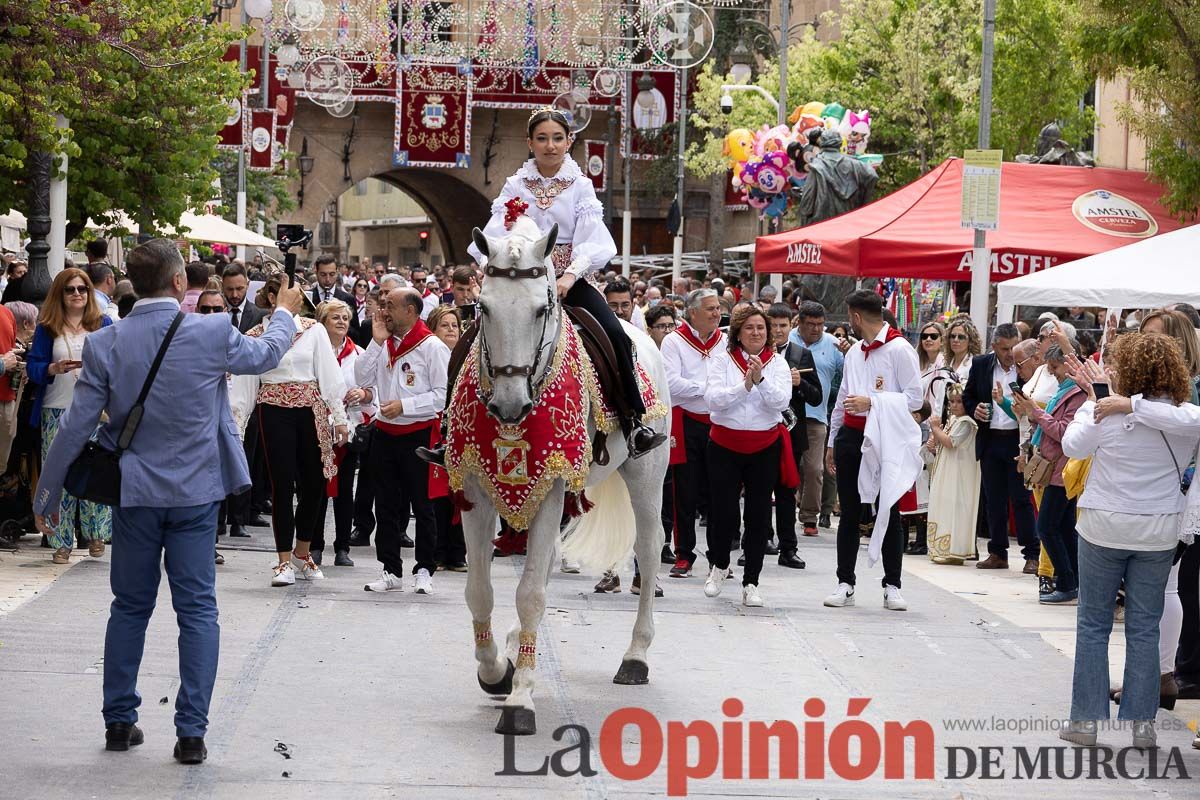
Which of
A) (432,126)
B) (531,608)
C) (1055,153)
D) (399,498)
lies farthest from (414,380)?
(432,126)

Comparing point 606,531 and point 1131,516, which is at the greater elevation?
point 1131,516

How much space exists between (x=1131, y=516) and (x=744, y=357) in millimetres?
4780

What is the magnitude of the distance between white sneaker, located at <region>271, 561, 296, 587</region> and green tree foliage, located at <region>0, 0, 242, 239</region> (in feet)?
13.6

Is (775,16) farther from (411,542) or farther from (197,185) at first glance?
(411,542)

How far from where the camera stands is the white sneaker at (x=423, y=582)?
11250 millimetres

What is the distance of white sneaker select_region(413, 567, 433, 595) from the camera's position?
1125 centimetres

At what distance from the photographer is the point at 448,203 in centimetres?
5844

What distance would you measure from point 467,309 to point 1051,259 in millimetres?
8112

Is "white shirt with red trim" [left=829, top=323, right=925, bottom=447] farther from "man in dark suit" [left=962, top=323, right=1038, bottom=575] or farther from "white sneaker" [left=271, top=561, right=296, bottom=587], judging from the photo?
"white sneaker" [left=271, top=561, right=296, bottom=587]

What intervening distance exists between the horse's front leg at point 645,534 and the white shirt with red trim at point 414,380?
2572 mm

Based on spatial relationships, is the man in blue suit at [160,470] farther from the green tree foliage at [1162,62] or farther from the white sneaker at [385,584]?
the green tree foliage at [1162,62]

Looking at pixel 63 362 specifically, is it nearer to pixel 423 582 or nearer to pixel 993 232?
pixel 423 582

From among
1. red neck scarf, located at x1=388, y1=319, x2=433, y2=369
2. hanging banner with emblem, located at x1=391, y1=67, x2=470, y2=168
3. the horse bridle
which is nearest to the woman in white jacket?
red neck scarf, located at x1=388, y1=319, x2=433, y2=369

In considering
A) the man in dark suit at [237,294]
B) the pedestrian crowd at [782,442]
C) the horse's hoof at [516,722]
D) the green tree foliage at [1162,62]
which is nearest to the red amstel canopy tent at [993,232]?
the green tree foliage at [1162,62]
